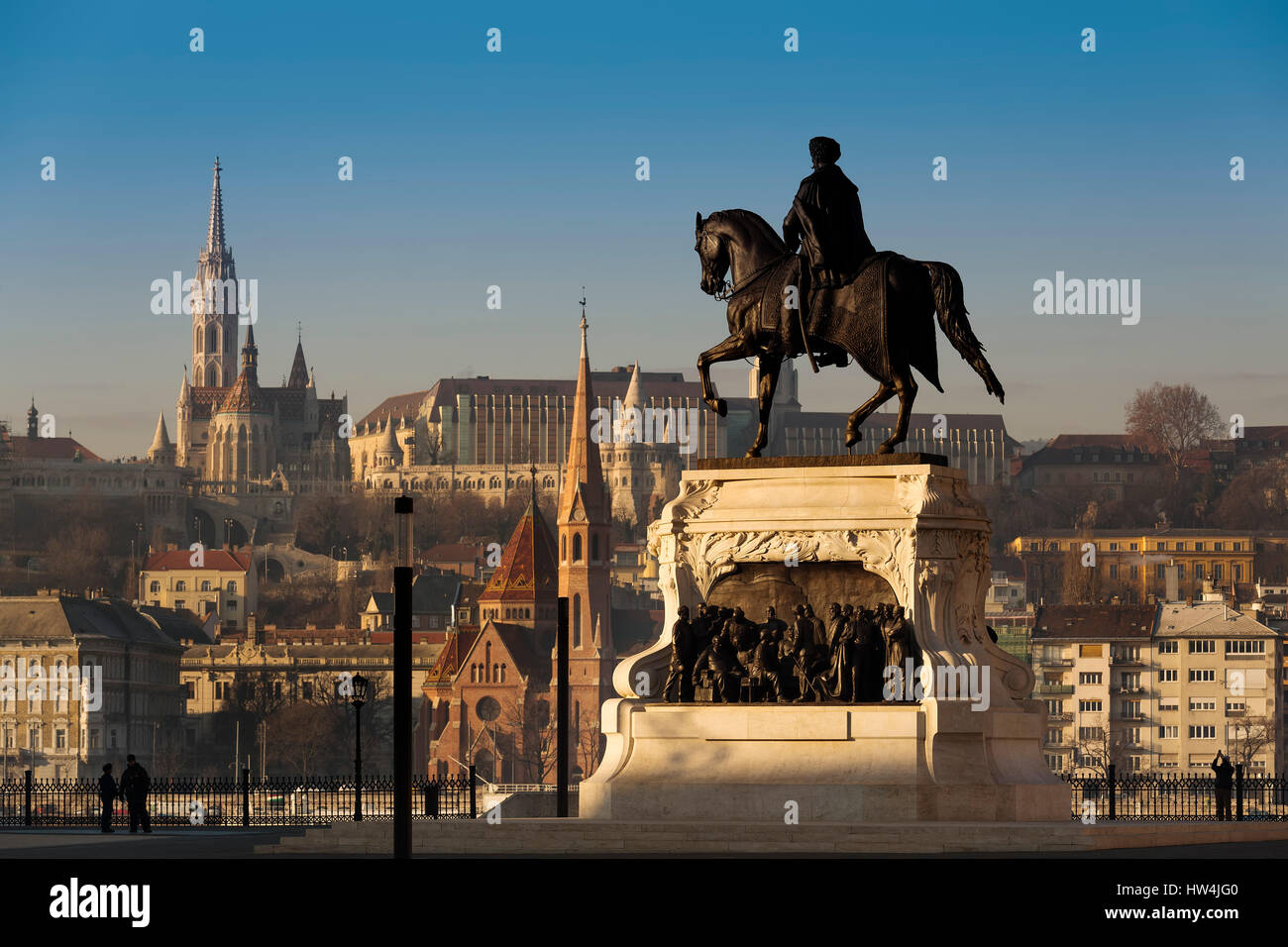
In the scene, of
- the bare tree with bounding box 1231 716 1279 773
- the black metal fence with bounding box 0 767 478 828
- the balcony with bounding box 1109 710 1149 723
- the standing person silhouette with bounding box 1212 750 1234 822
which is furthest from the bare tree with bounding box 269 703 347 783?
the standing person silhouette with bounding box 1212 750 1234 822

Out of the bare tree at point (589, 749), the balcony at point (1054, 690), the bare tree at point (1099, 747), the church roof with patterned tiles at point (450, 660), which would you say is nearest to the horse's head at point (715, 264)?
the bare tree at point (1099, 747)

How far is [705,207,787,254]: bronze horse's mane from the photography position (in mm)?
32719

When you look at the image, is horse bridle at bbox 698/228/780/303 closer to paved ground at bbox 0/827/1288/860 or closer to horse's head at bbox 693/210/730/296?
horse's head at bbox 693/210/730/296

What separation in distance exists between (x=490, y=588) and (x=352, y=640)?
14.5 metres

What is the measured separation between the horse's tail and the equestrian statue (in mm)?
11

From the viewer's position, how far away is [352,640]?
196m

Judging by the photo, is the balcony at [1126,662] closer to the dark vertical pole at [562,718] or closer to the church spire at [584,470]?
the church spire at [584,470]

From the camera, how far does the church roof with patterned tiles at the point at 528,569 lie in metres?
185

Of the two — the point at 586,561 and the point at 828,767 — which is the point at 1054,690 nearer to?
the point at 586,561

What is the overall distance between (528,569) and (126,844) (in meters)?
154

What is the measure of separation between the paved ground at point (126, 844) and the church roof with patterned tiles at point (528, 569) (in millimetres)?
145368

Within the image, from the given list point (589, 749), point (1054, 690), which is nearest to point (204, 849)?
point (589, 749)
